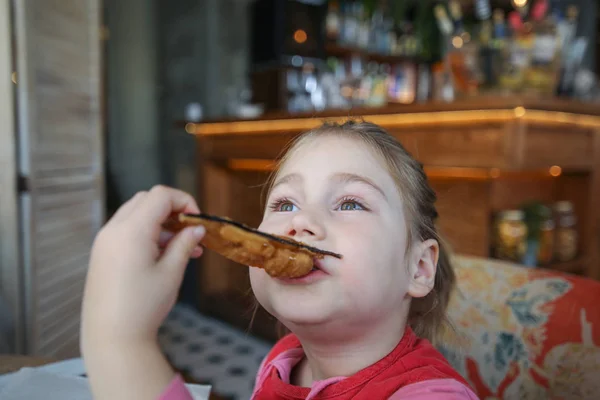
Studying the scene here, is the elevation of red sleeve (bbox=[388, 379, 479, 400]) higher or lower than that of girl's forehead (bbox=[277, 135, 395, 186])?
lower

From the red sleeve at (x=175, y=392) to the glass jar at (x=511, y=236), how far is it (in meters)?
2.03

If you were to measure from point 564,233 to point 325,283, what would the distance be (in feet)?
7.30

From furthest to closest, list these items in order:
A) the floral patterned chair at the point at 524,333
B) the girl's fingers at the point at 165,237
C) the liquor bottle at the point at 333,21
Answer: the liquor bottle at the point at 333,21, the floral patterned chair at the point at 524,333, the girl's fingers at the point at 165,237

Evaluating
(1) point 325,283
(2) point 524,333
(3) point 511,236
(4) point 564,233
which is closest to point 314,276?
(1) point 325,283

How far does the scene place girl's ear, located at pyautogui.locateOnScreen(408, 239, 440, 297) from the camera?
2.56 feet

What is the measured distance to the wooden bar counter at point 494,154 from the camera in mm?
2002

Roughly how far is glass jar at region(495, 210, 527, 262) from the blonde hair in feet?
4.58

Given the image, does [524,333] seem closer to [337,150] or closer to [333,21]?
[337,150]

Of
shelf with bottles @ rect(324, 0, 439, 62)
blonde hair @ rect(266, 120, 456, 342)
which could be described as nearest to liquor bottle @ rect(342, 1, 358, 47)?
shelf with bottles @ rect(324, 0, 439, 62)

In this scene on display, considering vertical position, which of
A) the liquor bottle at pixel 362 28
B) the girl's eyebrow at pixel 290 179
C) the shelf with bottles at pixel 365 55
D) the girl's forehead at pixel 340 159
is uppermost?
the liquor bottle at pixel 362 28

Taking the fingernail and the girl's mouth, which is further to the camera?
the girl's mouth

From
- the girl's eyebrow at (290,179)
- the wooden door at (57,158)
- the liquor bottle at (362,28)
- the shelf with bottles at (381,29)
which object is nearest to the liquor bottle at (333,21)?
the shelf with bottles at (381,29)

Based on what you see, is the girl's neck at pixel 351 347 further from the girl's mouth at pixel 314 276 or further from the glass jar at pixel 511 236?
the glass jar at pixel 511 236

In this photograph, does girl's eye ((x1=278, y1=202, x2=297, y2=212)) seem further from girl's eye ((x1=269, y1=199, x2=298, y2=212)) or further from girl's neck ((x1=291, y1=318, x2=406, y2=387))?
girl's neck ((x1=291, y1=318, x2=406, y2=387))
